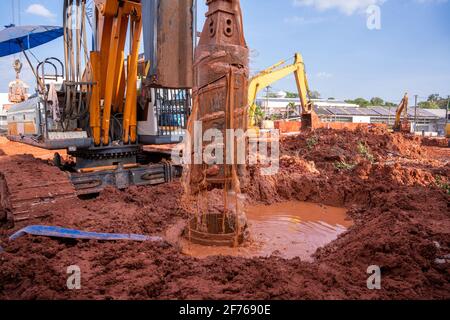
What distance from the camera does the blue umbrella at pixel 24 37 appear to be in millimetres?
6156

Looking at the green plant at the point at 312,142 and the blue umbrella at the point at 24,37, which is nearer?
the blue umbrella at the point at 24,37

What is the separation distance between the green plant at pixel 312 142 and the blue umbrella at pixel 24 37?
28.9 feet

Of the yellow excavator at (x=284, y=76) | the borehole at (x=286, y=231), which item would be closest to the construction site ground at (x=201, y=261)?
the borehole at (x=286, y=231)

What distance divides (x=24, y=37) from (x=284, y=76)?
470 inches

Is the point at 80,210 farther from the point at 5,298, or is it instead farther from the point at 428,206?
the point at 428,206

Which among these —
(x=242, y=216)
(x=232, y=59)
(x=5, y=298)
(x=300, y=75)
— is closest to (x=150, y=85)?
(x=232, y=59)

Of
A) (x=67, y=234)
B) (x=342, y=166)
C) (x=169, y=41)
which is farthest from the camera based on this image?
(x=342, y=166)

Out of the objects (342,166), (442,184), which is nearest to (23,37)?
(342,166)

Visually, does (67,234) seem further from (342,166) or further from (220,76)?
(342,166)

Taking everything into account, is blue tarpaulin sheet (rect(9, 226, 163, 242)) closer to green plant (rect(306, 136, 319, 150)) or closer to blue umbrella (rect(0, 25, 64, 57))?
blue umbrella (rect(0, 25, 64, 57))

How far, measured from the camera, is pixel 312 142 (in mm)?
13070

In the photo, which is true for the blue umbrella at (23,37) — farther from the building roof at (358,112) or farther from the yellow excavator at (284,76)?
the building roof at (358,112)

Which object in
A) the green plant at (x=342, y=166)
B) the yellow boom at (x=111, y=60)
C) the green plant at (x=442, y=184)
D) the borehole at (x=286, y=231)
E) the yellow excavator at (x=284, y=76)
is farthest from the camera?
the yellow excavator at (x=284, y=76)

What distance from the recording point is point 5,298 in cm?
254
